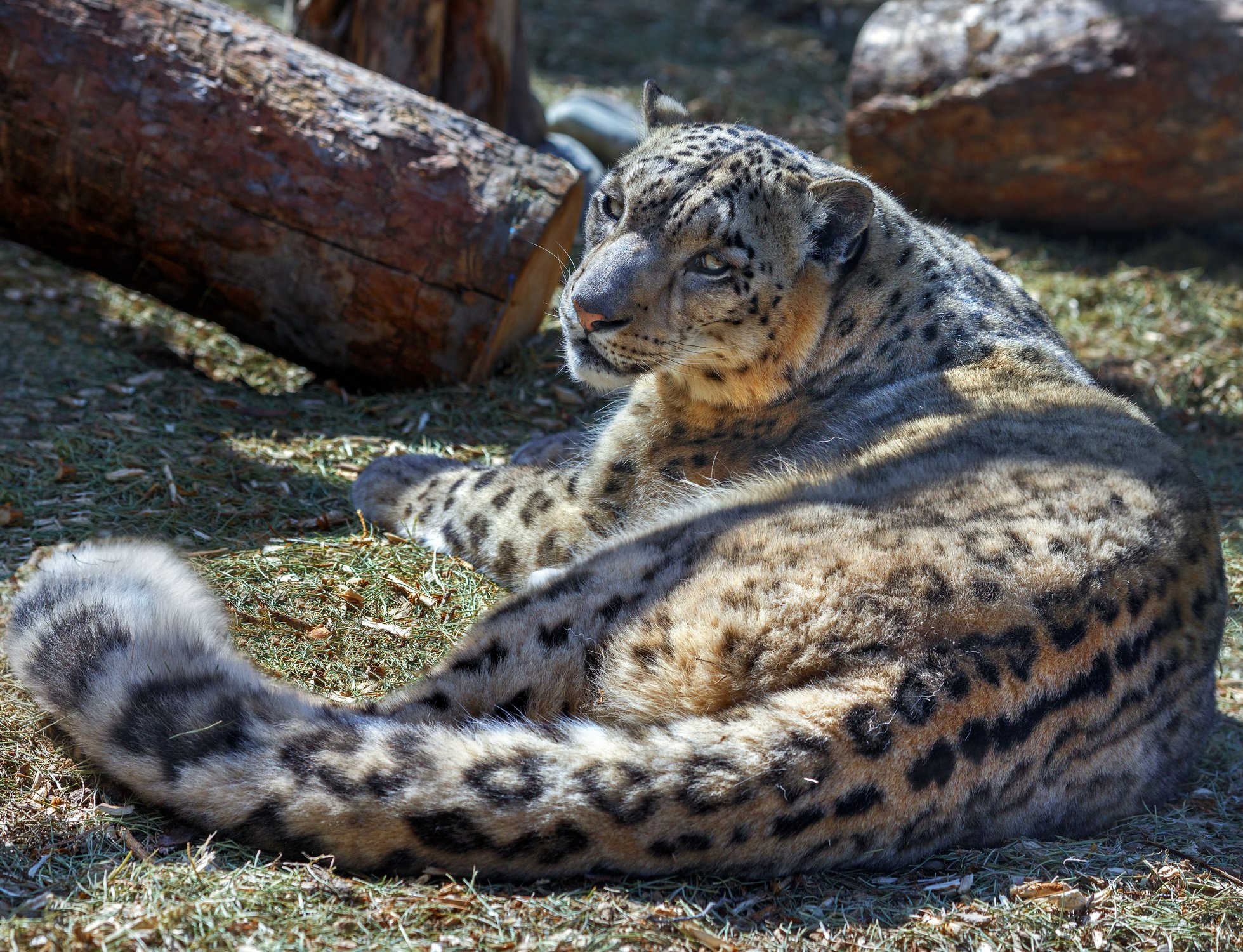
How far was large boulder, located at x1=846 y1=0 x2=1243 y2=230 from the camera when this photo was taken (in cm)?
872

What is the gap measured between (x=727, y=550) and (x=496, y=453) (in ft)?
9.81

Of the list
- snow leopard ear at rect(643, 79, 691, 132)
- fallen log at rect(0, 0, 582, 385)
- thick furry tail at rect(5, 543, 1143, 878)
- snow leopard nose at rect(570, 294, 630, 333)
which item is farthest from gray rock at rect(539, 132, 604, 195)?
thick furry tail at rect(5, 543, 1143, 878)

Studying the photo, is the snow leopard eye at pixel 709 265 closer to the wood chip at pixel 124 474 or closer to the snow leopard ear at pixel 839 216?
the snow leopard ear at pixel 839 216

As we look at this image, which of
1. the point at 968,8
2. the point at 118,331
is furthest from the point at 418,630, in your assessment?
the point at 968,8

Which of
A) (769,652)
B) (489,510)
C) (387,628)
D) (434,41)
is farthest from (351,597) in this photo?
(434,41)

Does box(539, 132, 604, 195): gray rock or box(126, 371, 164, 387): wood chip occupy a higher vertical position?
box(539, 132, 604, 195): gray rock

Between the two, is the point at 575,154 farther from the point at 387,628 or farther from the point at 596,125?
the point at 387,628

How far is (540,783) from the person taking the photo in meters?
2.67

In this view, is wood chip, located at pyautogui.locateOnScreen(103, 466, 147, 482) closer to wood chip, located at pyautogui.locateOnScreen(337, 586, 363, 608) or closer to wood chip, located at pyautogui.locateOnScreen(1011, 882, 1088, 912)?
wood chip, located at pyautogui.locateOnScreen(337, 586, 363, 608)

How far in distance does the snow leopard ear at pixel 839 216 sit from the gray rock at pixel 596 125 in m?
6.16

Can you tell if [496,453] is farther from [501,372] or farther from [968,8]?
[968,8]

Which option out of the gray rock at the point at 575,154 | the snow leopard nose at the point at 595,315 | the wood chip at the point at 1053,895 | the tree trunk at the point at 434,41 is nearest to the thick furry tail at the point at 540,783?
the wood chip at the point at 1053,895

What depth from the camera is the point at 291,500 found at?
5219 millimetres

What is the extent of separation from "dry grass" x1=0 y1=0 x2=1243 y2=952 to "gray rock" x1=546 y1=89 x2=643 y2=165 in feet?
10.6
